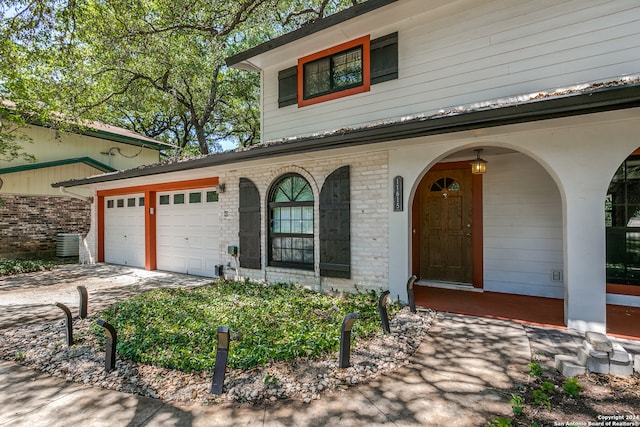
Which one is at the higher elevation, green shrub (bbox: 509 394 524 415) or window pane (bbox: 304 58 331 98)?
window pane (bbox: 304 58 331 98)

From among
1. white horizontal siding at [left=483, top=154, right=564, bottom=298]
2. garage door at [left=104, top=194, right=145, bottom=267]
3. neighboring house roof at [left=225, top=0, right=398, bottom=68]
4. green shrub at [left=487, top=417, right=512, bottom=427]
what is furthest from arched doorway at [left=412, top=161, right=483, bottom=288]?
garage door at [left=104, top=194, right=145, bottom=267]

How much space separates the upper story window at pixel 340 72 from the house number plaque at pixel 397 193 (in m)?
2.21

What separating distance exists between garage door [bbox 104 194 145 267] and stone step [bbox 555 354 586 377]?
9867 mm

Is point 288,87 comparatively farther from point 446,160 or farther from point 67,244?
point 67,244

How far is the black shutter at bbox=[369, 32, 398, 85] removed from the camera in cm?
596

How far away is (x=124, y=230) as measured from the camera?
998 cm

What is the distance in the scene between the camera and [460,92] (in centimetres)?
539

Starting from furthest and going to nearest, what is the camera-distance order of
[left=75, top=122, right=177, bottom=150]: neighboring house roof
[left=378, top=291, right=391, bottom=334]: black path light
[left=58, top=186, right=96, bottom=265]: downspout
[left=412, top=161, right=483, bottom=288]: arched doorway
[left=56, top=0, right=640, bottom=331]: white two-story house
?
[left=75, top=122, right=177, bottom=150]: neighboring house roof, [left=58, top=186, right=96, bottom=265]: downspout, [left=412, top=161, right=483, bottom=288]: arched doorway, [left=56, top=0, right=640, bottom=331]: white two-story house, [left=378, top=291, right=391, bottom=334]: black path light

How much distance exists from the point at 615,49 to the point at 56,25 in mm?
10055

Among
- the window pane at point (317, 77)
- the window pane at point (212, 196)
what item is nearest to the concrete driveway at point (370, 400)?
the window pane at point (212, 196)

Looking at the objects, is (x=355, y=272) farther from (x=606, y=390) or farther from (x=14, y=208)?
(x=14, y=208)

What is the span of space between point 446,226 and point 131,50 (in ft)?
31.9

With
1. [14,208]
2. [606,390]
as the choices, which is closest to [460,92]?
[606,390]

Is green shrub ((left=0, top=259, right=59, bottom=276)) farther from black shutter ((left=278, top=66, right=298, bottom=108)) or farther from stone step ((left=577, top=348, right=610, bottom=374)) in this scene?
stone step ((left=577, top=348, right=610, bottom=374))
